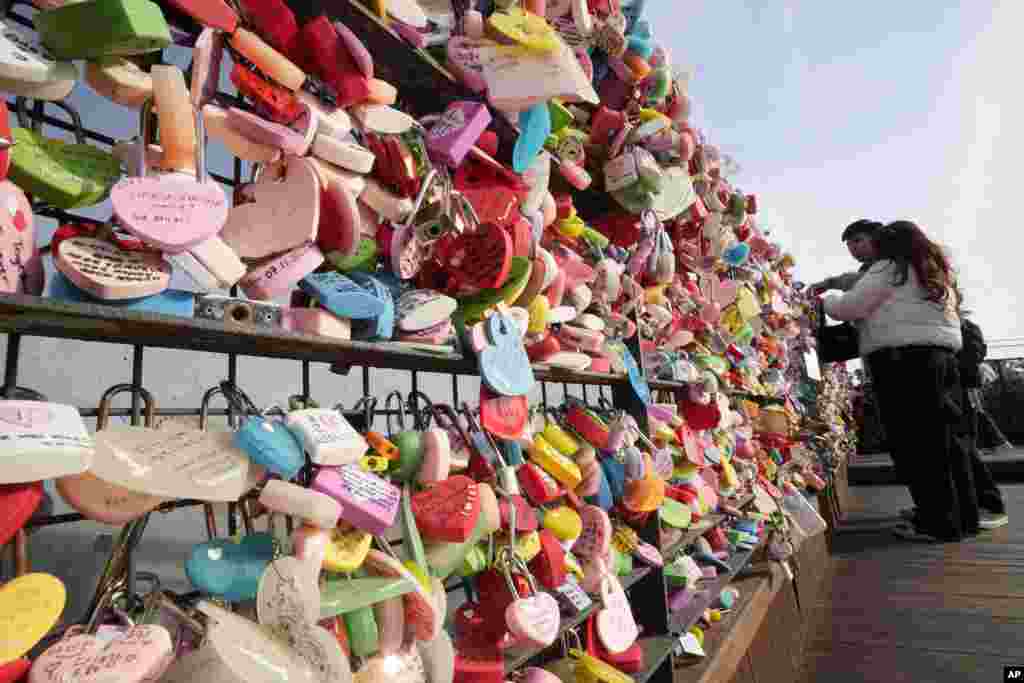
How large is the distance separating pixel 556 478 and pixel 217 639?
1.62 ft

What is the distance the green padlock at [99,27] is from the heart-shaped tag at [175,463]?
0.21 metres

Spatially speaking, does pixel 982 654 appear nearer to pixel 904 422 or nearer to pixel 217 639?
pixel 904 422

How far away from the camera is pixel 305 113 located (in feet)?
1.52

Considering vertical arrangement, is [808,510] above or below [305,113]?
below

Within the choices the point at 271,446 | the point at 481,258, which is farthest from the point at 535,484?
the point at 271,446

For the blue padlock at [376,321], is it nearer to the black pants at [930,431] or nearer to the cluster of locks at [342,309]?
the cluster of locks at [342,309]

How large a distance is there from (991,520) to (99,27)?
11.1ft

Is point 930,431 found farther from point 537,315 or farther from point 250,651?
point 250,651

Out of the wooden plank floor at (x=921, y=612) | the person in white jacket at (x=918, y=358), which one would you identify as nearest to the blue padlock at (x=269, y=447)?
the wooden plank floor at (x=921, y=612)

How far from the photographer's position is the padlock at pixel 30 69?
12.4 inches

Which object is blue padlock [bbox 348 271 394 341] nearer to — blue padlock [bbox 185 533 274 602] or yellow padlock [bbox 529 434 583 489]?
blue padlock [bbox 185 533 274 602]

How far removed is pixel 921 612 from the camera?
5.97ft

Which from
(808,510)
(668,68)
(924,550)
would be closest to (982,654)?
(808,510)

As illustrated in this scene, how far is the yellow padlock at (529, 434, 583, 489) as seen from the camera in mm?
766
